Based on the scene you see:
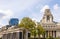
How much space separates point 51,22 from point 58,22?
6910 millimetres

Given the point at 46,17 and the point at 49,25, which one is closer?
the point at 49,25

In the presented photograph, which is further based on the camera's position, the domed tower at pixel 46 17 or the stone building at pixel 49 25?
the domed tower at pixel 46 17

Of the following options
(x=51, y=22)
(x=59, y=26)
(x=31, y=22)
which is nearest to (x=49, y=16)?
(x=51, y=22)

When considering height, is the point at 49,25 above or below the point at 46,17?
below

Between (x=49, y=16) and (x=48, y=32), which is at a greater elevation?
(x=49, y=16)

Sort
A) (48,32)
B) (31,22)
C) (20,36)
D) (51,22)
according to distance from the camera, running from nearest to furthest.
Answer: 1. (20,36)
2. (31,22)
3. (48,32)
4. (51,22)

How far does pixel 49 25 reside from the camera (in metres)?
118

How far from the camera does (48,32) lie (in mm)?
112750

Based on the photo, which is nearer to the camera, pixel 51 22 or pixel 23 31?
pixel 23 31

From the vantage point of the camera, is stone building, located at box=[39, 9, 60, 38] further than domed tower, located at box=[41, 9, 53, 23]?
No

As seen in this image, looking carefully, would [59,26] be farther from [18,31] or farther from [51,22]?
[18,31]

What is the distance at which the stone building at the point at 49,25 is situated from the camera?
371 ft

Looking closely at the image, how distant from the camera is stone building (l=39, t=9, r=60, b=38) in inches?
4451

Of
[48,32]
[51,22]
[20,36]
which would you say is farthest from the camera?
[51,22]
